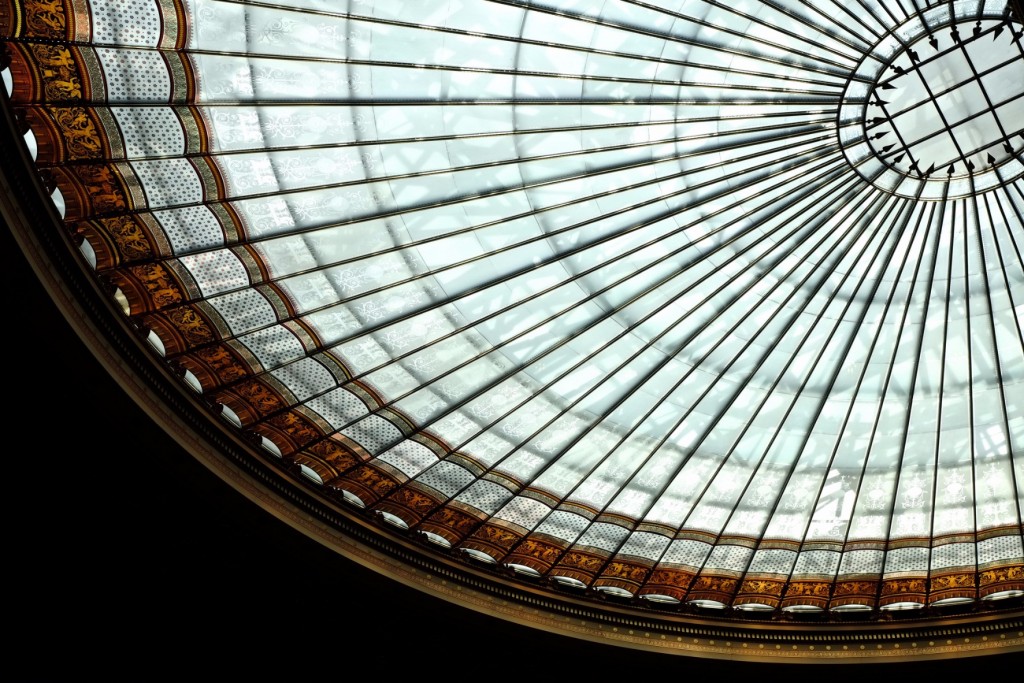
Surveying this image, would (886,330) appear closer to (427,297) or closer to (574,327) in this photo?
(574,327)

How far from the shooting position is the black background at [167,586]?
539 inches

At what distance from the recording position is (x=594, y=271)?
15055 millimetres

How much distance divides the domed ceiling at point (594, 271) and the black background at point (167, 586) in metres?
0.77

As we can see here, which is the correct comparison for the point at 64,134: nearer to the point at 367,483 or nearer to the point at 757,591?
the point at 367,483

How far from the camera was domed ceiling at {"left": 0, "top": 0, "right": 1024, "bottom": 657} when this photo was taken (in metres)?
12.4

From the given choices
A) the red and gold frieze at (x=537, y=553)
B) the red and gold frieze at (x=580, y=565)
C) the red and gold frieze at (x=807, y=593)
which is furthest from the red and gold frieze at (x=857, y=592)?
the red and gold frieze at (x=537, y=553)

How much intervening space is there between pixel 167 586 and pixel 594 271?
8.81 metres

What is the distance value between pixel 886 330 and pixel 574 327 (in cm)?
525

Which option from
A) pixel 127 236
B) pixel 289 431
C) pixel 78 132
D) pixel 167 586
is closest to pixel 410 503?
pixel 289 431

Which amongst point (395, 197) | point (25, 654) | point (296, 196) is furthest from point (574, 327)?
point (25, 654)

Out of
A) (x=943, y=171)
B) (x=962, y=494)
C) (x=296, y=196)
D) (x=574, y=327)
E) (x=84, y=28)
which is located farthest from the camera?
(x=962, y=494)

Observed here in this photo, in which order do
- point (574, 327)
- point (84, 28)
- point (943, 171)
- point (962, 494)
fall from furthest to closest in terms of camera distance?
point (962, 494) < point (574, 327) < point (943, 171) < point (84, 28)

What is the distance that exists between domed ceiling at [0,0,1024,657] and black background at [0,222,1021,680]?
0.77 metres

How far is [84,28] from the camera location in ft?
37.0
